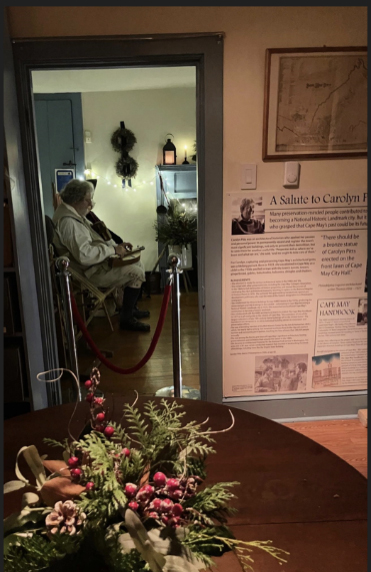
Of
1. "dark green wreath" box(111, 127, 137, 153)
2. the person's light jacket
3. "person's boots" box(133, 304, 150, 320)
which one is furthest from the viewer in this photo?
"dark green wreath" box(111, 127, 137, 153)

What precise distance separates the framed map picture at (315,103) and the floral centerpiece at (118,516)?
5.64 ft

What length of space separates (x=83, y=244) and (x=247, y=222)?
1.53m

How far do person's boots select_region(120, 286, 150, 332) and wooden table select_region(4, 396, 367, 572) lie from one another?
2.58m

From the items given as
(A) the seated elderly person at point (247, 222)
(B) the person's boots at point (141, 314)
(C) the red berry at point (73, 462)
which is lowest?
(B) the person's boots at point (141, 314)

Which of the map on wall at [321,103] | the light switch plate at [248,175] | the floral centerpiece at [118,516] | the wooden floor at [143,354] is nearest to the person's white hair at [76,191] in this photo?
the wooden floor at [143,354]

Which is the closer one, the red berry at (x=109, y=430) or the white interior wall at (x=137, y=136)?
the red berry at (x=109, y=430)

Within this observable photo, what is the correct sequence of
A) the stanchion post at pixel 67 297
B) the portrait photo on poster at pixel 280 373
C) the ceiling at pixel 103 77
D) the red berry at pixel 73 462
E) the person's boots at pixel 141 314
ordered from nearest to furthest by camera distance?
1. the red berry at pixel 73 462
2. the stanchion post at pixel 67 297
3. the portrait photo on poster at pixel 280 373
4. the ceiling at pixel 103 77
5. the person's boots at pixel 141 314

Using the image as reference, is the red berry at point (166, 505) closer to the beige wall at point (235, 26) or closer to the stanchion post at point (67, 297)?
the stanchion post at point (67, 297)

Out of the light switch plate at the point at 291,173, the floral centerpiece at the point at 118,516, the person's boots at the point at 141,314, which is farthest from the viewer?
the person's boots at the point at 141,314

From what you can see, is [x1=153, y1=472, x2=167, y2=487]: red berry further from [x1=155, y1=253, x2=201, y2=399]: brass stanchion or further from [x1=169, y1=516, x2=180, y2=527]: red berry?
[x1=155, y1=253, x2=201, y2=399]: brass stanchion

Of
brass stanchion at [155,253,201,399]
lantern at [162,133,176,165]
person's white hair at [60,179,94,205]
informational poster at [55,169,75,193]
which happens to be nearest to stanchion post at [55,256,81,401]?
brass stanchion at [155,253,201,399]

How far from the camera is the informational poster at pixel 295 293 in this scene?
7.27ft

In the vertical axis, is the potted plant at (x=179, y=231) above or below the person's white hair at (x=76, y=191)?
below

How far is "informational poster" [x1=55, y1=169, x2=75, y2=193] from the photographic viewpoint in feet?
16.9
